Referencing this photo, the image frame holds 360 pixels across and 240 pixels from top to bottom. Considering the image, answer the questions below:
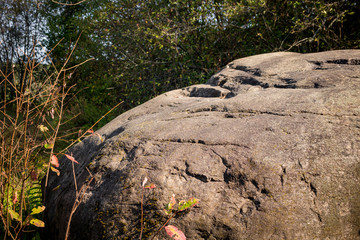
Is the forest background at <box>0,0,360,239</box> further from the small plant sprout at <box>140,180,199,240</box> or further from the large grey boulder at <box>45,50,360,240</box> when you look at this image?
the small plant sprout at <box>140,180,199,240</box>

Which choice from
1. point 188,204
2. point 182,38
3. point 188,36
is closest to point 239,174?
point 188,204

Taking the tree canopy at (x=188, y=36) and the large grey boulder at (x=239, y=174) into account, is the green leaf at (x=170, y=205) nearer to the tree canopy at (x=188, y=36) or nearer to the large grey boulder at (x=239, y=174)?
the large grey boulder at (x=239, y=174)

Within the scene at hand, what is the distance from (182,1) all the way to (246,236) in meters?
6.41

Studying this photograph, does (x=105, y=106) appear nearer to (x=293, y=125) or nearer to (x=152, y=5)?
(x=152, y=5)

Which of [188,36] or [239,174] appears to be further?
[188,36]

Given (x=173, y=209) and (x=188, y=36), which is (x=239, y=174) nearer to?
(x=173, y=209)

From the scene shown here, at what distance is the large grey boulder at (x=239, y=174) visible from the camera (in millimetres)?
1733

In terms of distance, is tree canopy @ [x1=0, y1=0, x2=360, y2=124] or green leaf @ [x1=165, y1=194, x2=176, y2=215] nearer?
green leaf @ [x1=165, y1=194, x2=176, y2=215]

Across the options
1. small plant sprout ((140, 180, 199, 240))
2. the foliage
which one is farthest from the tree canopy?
small plant sprout ((140, 180, 199, 240))

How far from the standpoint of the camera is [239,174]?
1862mm

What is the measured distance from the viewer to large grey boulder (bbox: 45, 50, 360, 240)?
1.73 meters

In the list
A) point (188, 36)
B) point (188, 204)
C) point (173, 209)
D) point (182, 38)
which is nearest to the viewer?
point (188, 204)

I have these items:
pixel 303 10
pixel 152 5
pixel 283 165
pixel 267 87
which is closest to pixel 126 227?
pixel 283 165

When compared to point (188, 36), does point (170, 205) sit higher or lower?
lower
